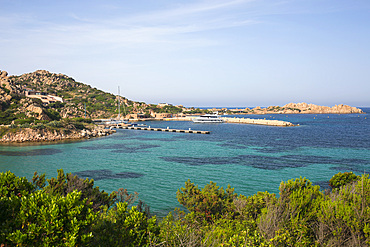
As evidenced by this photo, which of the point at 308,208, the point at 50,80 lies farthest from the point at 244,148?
the point at 50,80

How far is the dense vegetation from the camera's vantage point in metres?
6.55

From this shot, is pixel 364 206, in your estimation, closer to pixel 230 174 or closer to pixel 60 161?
pixel 230 174

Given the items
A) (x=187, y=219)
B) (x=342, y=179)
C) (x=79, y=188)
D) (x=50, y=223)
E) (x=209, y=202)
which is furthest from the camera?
(x=342, y=179)

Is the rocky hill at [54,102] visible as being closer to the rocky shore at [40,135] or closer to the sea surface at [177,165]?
the rocky shore at [40,135]

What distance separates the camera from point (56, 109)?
117438 mm

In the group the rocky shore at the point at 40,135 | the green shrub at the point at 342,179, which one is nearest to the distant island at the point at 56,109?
the rocky shore at the point at 40,135

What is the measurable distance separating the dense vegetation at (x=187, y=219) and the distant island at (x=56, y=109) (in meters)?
54.0

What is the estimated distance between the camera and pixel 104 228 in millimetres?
8625

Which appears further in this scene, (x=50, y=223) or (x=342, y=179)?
(x=342, y=179)

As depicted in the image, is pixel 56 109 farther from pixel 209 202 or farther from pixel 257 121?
pixel 209 202

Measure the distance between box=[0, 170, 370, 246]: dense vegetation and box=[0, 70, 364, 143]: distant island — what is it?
54004 millimetres

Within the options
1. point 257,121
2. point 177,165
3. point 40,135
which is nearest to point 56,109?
point 40,135

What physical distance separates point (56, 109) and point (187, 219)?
119m

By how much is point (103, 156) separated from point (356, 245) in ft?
132
